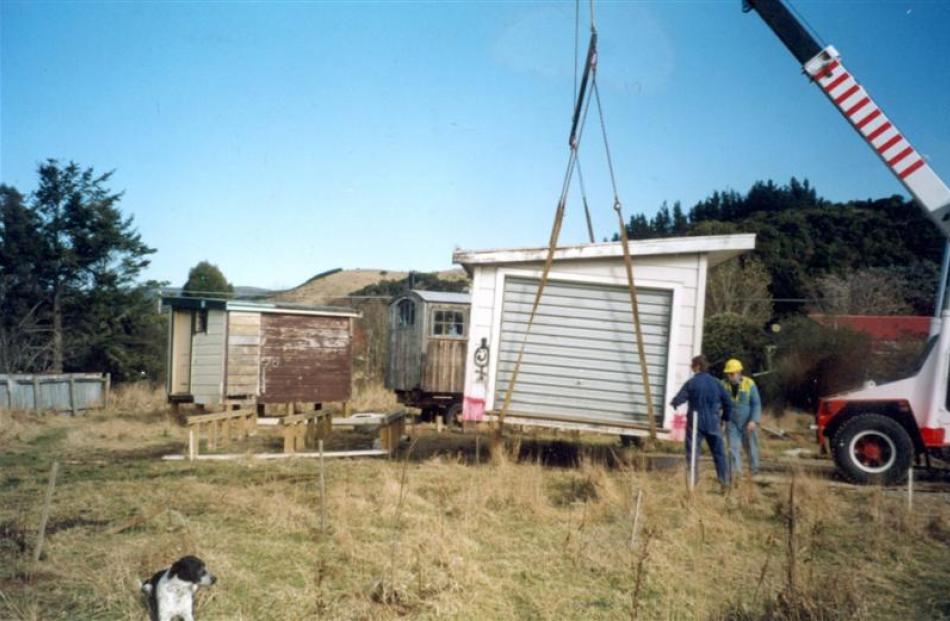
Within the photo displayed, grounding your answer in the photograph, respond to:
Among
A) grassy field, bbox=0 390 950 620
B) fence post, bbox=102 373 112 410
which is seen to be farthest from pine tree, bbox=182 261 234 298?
grassy field, bbox=0 390 950 620

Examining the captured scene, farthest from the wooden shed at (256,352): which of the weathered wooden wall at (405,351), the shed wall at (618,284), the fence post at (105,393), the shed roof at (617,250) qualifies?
the shed roof at (617,250)

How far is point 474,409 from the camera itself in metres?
10.1

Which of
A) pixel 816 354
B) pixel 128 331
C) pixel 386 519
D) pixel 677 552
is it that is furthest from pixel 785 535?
pixel 128 331

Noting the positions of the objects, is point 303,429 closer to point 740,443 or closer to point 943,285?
point 740,443

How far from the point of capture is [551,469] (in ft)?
33.8

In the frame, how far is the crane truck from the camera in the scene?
9.13 meters

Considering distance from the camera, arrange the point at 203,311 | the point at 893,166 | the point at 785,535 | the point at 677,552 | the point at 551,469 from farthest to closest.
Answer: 1. the point at 203,311
2. the point at 551,469
3. the point at 893,166
4. the point at 785,535
5. the point at 677,552

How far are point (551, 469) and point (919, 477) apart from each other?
529 cm

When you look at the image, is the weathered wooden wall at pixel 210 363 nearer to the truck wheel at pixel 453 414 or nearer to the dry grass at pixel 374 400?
the dry grass at pixel 374 400

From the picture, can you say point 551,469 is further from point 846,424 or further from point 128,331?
point 128,331

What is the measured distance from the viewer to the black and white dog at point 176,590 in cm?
415

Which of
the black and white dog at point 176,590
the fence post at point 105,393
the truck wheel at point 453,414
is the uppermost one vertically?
the black and white dog at point 176,590

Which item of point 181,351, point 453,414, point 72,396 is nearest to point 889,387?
point 453,414

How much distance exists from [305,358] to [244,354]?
1612mm
